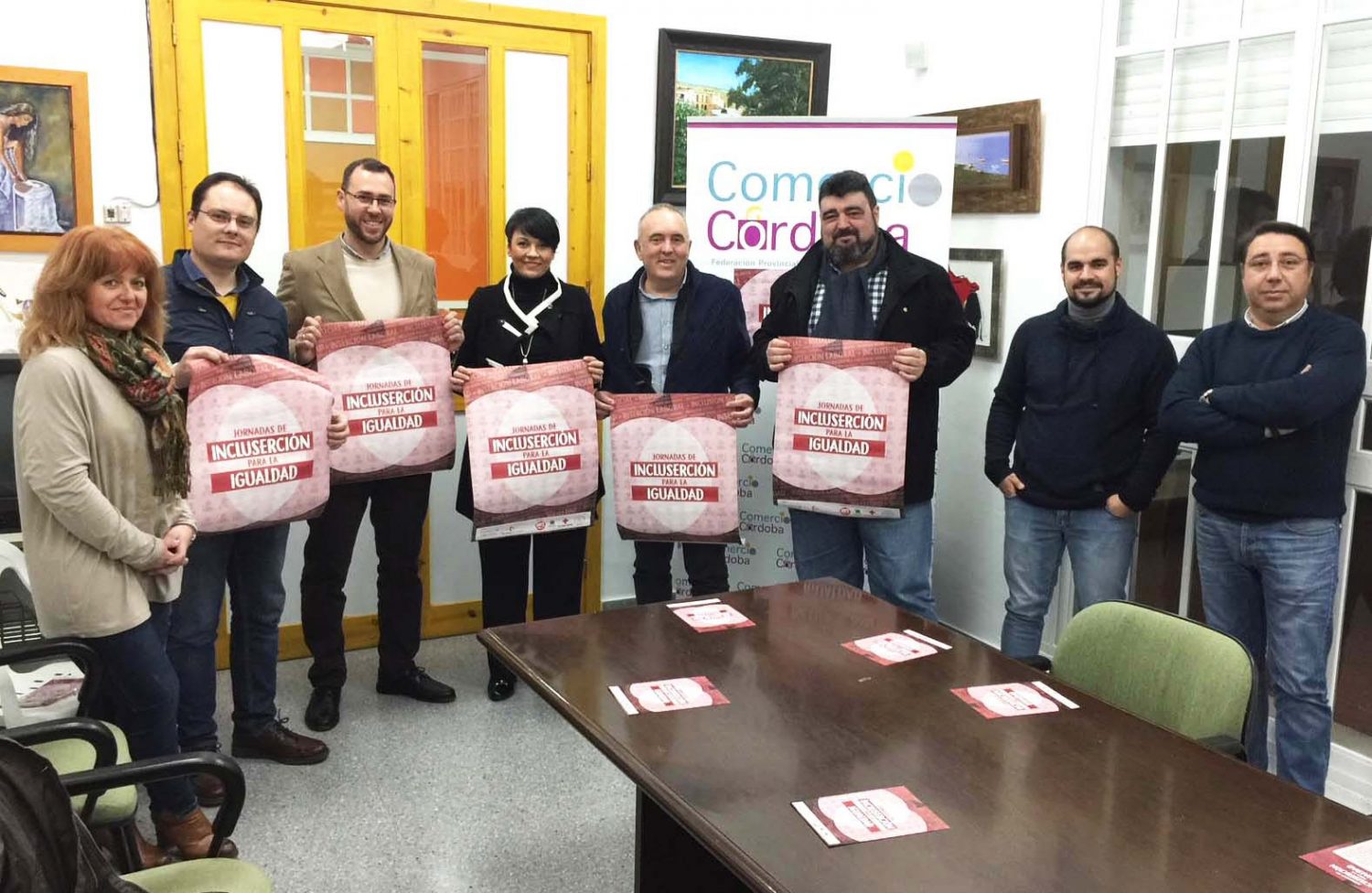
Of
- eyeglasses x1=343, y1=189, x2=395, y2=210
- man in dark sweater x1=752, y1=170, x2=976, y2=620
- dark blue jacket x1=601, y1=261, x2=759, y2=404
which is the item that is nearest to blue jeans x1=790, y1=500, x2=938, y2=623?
man in dark sweater x1=752, y1=170, x2=976, y2=620

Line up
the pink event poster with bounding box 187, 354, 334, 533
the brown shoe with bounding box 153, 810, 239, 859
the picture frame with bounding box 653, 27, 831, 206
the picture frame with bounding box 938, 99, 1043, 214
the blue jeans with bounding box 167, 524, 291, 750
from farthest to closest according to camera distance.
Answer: the picture frame with bounding box 653, 27, 831, 206 < the picture frame with bounding box 938, 99, 1043, 214 < the blue jeans with bounding box 167, 524, 291, 750 < the pink event poster with bounding box 187, 354, 334, 533 < the brown shoe with bounding box 153, 810, 239, 859

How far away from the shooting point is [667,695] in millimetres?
1838

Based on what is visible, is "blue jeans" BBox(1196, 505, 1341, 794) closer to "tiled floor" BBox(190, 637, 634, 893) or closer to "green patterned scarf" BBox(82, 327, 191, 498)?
"tiled floor" BBox(190, 637, 634, 893)

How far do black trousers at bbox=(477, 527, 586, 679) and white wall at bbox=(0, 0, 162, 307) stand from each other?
1.61m

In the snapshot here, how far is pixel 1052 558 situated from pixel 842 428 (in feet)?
2.53

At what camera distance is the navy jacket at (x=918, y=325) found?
10.4 feet

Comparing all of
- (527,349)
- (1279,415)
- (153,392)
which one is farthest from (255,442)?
(1279,415)

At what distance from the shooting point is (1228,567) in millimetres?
2779

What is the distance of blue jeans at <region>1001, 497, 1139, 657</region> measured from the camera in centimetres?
307

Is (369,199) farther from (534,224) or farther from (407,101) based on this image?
(407,101)

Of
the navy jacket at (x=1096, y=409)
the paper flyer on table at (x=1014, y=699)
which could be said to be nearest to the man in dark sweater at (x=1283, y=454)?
the navy jacket at (x=1096, y=409)

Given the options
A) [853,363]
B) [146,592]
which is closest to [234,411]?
[146,592]

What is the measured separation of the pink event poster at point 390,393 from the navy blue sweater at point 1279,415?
83.5 inches

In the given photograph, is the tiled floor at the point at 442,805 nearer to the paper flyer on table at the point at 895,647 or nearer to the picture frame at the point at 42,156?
the paper flyer on table at the point at 895,647
